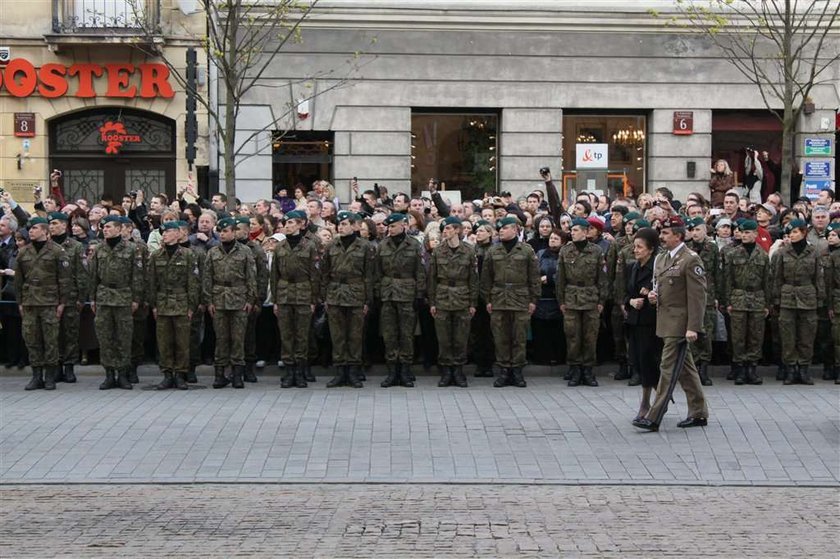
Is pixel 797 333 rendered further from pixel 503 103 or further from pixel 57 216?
pixel 503 103

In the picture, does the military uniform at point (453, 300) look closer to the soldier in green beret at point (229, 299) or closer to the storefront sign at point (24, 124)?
the soldier in green beret at point (229, 299)

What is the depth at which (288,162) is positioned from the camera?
26578 mm

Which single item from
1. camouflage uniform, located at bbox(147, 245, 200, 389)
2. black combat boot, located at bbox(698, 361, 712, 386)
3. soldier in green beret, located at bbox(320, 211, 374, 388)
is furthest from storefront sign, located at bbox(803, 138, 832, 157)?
camouflage uniform, located at bbox(147, 245, 200, 389)

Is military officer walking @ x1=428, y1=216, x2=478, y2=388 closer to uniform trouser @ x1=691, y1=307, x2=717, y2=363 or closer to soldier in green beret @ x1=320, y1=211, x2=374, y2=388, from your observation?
soldier in green beret @ x1=320, y1=211, x2=374, y2=388

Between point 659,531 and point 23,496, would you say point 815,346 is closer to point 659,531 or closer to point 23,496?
point 659,531

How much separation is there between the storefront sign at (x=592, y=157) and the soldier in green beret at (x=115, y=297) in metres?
12.8

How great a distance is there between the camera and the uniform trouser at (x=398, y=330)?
15023mm

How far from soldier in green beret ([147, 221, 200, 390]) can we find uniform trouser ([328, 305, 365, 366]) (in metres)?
1.60

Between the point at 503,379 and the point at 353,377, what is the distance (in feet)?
5.59

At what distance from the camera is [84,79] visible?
26062 millimetres

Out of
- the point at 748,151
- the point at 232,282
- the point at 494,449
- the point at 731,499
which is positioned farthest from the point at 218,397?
the point at 748,151

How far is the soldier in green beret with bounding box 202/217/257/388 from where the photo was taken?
1487 cm

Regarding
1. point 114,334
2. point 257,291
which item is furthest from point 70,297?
point 257,291

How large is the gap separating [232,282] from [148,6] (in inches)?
502
